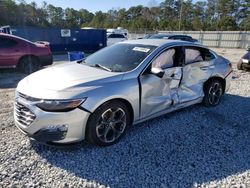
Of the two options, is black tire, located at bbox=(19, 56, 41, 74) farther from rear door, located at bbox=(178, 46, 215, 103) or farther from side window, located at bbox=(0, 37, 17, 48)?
rear door, located at bbox=(178, 46, 215, 103)

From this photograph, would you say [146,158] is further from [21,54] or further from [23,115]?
[21,54]

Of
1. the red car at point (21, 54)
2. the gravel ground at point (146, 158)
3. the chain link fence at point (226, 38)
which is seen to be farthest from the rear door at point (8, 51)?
the chain link fence at point (226, 38)

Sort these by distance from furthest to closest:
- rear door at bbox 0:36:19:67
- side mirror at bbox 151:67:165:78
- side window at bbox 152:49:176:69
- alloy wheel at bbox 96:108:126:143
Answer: rear door at bbox 0:36:19:67 < side window at bbox 152:49:176:69 < side mirror at bbox 151:67:165:78 < alloy wheel at bbox 96:108:126:143

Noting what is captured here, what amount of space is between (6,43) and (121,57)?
5572mm

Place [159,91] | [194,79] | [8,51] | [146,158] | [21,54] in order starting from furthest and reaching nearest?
[21,54]
[8,51]
[194,79]
[159,91]
[146,158]

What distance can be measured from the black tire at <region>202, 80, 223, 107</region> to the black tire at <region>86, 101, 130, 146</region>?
7.27 ft

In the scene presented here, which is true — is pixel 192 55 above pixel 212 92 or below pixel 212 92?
above

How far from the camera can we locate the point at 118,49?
441 centimetres

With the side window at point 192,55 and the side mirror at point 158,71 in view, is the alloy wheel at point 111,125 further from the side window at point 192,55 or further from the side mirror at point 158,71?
the side window at point 192,55

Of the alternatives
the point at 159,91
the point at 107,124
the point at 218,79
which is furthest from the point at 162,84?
the point at 218,79

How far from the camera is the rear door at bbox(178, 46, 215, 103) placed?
4.49 m

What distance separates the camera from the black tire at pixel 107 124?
324 centimetres

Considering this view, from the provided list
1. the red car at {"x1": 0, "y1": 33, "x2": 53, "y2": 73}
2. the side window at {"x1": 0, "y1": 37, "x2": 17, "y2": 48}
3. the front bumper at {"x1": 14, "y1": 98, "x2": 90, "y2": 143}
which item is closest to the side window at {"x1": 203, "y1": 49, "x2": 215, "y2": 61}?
the front bumper at {"x1": 14, "y1": 98, "x2": 90, "y2": 143}

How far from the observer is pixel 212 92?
204 inches
